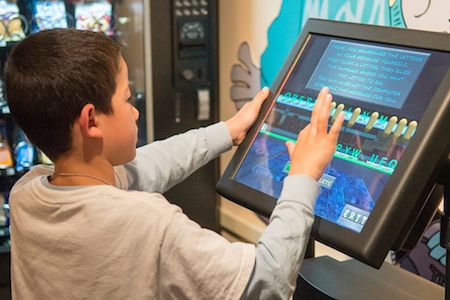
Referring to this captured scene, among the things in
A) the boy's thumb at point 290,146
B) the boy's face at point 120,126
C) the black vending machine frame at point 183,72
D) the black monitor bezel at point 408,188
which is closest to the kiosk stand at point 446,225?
the black monitor bezel at point 408,188

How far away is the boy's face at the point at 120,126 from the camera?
1.31 metres

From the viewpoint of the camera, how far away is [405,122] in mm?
1314

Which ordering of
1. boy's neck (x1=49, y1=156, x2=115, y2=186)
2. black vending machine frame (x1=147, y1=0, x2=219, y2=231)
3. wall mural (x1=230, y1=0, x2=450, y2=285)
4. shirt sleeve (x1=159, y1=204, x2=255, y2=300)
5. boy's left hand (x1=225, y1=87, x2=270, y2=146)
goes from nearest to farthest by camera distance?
1. shirt sleeve (x1=159, y1=204, x2=255, y2=300)
2. boy's neck (x1=49, y1=156, x2=115, y2=186)
3. boy's left hand (x1=225, y1=87, x2=270, y2=146)
4. wall mural (x1=230, y1=0, x2=450, y2=285)
5. black vending machine frame (x1=147, y1=0, x2=219, y2=231)

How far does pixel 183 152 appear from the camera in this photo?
1.66 meters

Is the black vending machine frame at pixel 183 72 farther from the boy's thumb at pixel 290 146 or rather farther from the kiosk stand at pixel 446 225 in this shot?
the kiosk stand at pixel 446 225

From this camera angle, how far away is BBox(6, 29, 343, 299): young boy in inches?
49.0

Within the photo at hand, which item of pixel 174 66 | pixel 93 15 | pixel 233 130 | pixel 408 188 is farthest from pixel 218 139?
pixel 93 15

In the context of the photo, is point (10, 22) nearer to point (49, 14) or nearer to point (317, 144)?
point (49, 14)

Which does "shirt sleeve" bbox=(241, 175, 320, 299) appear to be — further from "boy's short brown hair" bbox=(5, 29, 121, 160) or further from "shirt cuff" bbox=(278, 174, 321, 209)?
"boy's short brown hair" bbox=(5, 29, 121, 160)

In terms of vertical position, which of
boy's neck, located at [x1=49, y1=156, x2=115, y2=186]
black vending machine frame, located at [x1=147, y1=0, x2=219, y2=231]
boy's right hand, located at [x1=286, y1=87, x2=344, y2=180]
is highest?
boy's right hand, located at [x1=286, y1=87, x2=344, y2=180]

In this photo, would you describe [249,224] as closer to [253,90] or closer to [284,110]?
[253,90]

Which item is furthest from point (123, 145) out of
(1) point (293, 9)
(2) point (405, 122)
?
(1) point (293, 9)

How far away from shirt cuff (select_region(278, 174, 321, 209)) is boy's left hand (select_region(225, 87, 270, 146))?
1.04 feet

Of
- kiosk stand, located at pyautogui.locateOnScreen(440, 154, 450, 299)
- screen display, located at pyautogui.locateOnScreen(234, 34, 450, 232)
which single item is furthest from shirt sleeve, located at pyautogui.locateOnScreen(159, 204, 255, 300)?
kiosk stand, located at pyautogui.locateOnScreen(440, 154, 450, 299)
